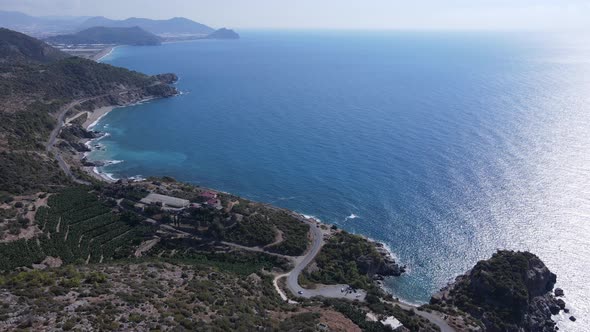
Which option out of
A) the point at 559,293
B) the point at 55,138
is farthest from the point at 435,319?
the point at 55,138

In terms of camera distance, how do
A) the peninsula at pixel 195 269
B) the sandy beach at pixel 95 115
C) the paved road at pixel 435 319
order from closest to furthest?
the peninsula at pixel 195 269 < the paved road at pixel 435 319 < the sandy beach at pixel 95 115

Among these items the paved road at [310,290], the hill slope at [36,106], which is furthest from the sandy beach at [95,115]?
the paved road at [310,290]

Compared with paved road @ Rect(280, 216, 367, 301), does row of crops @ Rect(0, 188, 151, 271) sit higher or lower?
higher

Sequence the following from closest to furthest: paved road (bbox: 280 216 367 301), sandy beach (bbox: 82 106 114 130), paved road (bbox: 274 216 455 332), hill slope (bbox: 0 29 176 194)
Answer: paved road (bbox: 274 216 455 332) → paved road (bbox: 280 216 367 301) → hill slope (bbox: 0 29 176 194) → sandy beach (bbox: 82 106 114 130)

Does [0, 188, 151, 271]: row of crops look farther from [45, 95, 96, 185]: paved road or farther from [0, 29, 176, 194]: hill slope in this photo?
[45, 95, 96, 185]: paved road

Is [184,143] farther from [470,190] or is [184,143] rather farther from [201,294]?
[201,294]

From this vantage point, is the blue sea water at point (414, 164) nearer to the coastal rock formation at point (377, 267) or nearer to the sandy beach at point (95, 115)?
the coastal rock formation at point (377, 267)

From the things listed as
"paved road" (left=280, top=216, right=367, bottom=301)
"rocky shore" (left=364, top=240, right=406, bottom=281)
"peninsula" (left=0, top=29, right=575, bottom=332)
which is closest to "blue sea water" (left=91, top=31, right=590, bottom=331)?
"rocky shore" (left=364, top=240, right=406, bottom=281)
